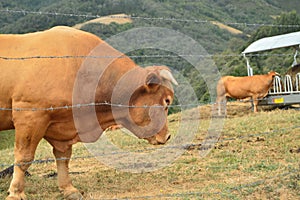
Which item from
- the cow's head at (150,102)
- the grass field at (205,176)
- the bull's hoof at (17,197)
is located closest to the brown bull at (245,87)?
the grass field at (205,176)

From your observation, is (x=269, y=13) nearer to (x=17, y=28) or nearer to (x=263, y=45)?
(x=17, y=28)

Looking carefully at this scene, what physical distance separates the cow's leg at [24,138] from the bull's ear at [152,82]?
4.28 feet

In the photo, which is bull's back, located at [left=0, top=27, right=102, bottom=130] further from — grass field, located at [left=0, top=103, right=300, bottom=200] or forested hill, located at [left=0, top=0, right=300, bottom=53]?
forested hill, located at [left=0, top=0, right=300, bottom=53]

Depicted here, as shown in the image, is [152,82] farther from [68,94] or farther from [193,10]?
[193,10]

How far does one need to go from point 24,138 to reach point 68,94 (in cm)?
65

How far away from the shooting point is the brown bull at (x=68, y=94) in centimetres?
Answer: 477

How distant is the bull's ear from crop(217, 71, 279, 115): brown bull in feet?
33.0

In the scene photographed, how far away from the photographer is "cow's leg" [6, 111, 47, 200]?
473 cm

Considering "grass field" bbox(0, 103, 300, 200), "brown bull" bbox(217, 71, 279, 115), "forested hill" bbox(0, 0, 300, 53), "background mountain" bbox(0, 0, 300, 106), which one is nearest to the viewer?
"grass field" bbox(0, 103, 300, 200)

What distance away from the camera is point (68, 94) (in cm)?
488

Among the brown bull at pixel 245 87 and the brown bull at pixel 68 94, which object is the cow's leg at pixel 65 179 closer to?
the brown bull at pixel 68 94

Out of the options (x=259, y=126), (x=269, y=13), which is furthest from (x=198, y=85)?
(x=269, y=13)

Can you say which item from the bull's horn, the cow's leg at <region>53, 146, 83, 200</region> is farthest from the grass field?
the bull's horn

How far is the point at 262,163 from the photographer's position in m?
6.62
